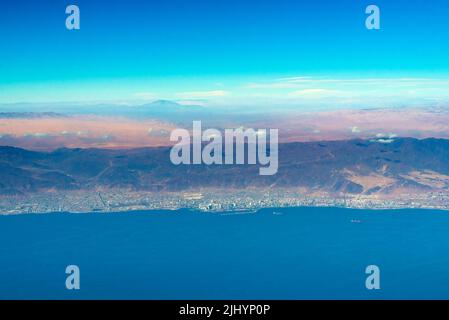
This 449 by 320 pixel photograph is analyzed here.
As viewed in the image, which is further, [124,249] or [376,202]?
[376,202]

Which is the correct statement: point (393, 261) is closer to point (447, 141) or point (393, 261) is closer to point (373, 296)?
point (373, 296)

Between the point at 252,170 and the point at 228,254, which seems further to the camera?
the point at 252,170

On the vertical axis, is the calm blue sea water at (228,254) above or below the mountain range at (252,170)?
below

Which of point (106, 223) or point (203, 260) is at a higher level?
point (106, 223)

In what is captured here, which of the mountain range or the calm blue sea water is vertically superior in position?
the mountain range

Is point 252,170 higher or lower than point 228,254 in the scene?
higher

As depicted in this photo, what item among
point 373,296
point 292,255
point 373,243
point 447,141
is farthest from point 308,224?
point 447,141

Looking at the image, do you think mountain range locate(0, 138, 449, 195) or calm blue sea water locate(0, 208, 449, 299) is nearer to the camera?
calm blue sea water locate(0, 208, 449, 299)

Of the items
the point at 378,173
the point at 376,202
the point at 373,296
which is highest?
the point at 378,173
